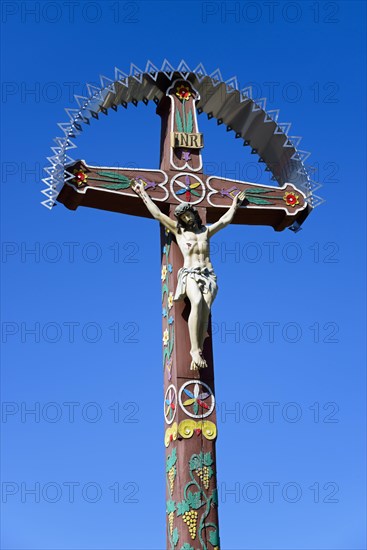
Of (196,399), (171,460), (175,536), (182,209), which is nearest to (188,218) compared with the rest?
(182,209)

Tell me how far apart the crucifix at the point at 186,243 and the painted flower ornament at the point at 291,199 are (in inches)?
0.4

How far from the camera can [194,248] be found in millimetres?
9953

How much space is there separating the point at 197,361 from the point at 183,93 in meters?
3.13

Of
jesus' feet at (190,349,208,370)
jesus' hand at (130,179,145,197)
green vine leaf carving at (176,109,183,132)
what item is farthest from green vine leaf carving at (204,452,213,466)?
green vine leaf carving at (176,109,183,132)

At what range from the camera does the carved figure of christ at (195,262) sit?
31.3ft

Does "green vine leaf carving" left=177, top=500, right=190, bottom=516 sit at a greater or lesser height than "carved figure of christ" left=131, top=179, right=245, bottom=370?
lesser

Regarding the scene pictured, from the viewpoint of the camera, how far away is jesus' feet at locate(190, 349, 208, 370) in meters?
9.47

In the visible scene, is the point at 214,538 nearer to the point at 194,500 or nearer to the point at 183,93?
the point at 194,500

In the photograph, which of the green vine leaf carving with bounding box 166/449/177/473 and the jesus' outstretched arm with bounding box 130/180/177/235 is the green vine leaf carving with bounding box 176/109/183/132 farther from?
the green vine leaf carving with bounding box 166/449/177/473

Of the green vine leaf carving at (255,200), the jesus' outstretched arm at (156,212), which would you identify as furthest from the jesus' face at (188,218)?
the green vine leaf carving at (255,200)

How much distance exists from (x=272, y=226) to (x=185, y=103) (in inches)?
64.9

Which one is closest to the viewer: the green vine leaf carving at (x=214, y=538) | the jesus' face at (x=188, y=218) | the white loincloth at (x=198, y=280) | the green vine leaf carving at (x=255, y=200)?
the green vine leaf carving at (x=214, y=538)

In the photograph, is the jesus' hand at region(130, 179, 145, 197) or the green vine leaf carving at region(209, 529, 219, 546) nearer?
the green vine leaf carving at region(209, 529, 219, 546)

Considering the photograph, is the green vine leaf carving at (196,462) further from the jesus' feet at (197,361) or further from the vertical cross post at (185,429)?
the jesus' feet at (197,361)
